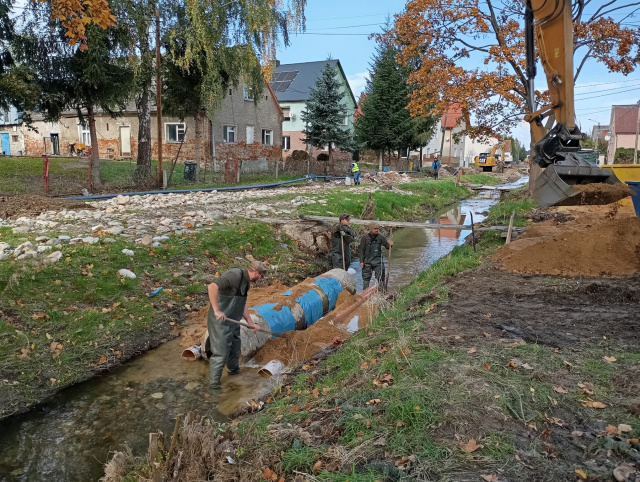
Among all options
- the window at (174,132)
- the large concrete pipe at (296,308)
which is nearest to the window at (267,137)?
the window at (174,132)

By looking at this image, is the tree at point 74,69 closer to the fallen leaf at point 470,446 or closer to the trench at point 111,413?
the trench at point 111,413

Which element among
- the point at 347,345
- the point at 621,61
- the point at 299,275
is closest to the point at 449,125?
the point at 621,61

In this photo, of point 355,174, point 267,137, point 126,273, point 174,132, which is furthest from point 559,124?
point 267,137

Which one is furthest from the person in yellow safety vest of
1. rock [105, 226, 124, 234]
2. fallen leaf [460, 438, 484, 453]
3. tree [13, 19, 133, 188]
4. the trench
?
fallen leaf [460, 438, 484, 453]

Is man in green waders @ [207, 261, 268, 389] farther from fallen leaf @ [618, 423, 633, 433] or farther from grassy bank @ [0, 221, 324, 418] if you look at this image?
fallen leaf @ [618, 423, 633, 433]

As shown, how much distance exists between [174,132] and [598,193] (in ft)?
87.2

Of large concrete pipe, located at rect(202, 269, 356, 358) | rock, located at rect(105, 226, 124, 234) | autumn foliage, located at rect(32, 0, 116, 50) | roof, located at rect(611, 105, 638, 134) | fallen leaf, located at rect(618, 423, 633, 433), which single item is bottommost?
large concrete pipe, located at rect(202, 269, 356, 358)

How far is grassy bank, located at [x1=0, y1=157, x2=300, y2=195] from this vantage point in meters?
17.1

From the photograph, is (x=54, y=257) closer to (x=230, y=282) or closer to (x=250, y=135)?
(x=230, y=282)

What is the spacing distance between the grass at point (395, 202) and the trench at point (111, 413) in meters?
9.52

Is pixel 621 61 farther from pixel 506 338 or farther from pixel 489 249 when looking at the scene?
pixel 506 338

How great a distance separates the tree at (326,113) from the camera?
32.5m

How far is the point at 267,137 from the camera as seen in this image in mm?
34719

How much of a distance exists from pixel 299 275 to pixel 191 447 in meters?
8.17
